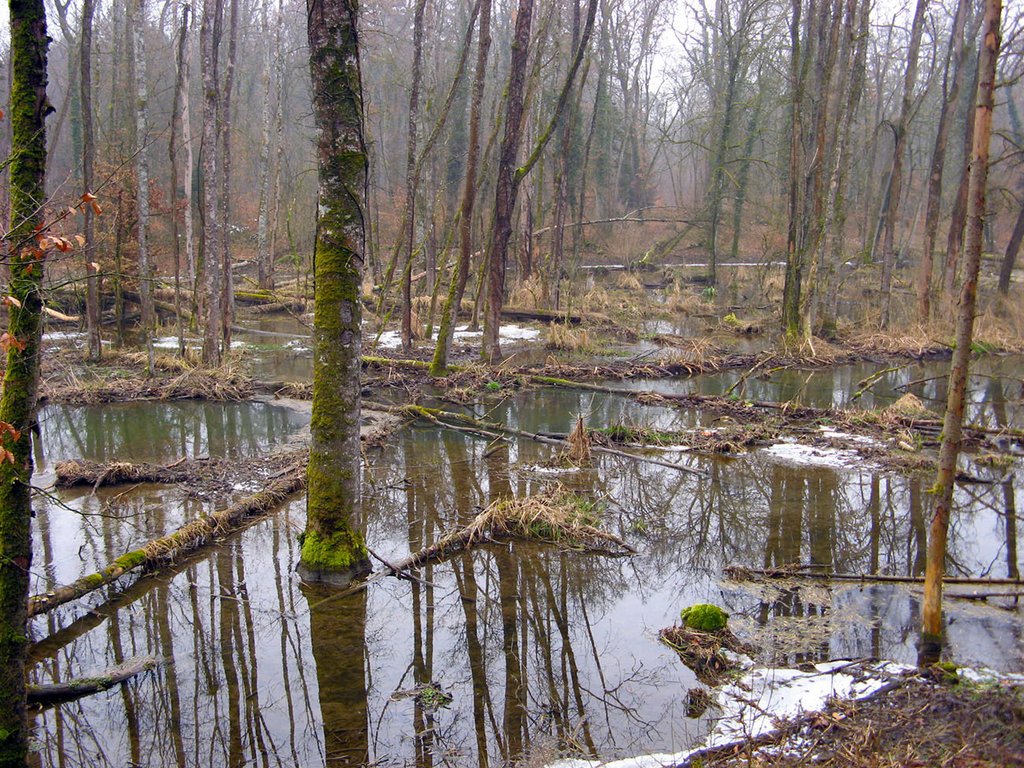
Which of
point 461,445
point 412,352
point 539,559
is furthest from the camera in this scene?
point 412,352

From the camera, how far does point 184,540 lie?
727cm

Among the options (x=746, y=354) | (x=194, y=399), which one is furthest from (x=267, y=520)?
(x=746, y=354)

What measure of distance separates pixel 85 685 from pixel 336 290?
10.5 feet

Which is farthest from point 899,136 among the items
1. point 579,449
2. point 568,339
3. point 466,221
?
point 579,449

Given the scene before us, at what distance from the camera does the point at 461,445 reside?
11445 mm

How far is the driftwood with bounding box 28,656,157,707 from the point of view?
4879 millimetres

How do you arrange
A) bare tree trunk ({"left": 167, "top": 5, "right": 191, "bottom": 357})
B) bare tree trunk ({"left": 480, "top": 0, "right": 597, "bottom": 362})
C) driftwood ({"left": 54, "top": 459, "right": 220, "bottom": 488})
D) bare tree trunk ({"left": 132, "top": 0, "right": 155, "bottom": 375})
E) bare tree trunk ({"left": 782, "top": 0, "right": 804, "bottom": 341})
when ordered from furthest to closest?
1. bare tree trunk ({"left": 782, "top": 0, "right": 804, "bottom": 341})
2. bare tree trunk ({"left": 132, "top": 0, "right": 155, "bottom": 375})
3. bare tree trunk ({"left": 480, "top": 0, "right": 597, "bottom": 362})
4. bare tree trunk ({"left": 167, "top": 5, "right": 191, "bottom": 357})
5. driftwood ({"left": 54, "top": 459, "right": 220, "bottom": 488})

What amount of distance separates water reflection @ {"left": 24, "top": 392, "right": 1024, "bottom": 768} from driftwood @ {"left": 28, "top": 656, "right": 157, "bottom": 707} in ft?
0.28

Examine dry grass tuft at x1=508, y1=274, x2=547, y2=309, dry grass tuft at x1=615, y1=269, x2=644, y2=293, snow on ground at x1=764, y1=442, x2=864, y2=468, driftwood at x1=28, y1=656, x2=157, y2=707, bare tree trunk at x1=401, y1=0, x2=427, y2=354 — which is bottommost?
driftwood at x1=28, y1=656, x2=157, y2=707

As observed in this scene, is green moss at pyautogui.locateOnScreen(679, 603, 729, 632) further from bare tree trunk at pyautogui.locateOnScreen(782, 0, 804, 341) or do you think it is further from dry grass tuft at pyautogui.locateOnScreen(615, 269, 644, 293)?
dry grass tuft at pyautogui.locateOnScreen(615, 269, 644, 293)

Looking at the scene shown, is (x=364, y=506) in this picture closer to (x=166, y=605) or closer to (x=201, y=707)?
(x=166, y=605)

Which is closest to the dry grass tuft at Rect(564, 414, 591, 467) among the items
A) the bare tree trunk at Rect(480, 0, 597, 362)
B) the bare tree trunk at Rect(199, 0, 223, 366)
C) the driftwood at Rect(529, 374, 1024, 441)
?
the driftwood at Rect(529, 374, 1024, 441)

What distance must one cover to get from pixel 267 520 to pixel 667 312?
1936 cm

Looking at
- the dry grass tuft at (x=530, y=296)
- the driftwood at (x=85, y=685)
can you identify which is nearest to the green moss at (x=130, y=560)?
the driftwood at (x=85, y=685)
